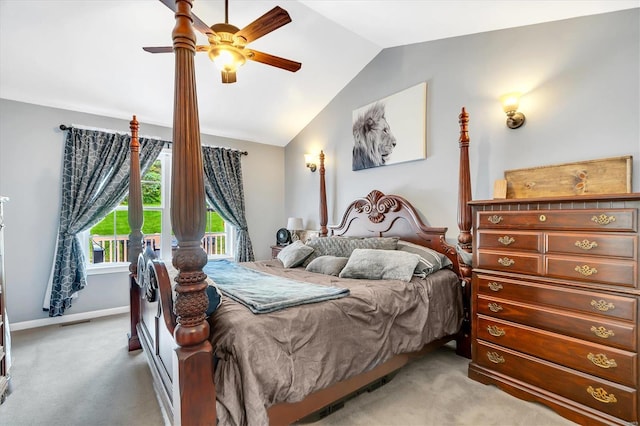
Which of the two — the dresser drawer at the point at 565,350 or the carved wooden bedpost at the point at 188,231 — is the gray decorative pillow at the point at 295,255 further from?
the carved wooden bedpost at the point at 188,231

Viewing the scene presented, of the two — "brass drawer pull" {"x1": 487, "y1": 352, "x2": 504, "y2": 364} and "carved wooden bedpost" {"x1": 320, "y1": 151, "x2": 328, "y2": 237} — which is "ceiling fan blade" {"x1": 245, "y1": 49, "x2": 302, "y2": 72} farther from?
"brass drawer pull" {"x1": 487, "y1": 352, "x2": 504, "y2": 364}

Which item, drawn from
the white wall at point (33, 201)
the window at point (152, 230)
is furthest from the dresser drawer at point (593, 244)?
the white wall at point (33, 201)

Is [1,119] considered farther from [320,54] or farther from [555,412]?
[555,412]

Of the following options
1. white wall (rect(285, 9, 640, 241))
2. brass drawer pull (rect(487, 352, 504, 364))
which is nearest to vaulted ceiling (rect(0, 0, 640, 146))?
white wall (rect(285, 9, 640, 241))

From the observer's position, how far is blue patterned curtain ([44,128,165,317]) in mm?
3459

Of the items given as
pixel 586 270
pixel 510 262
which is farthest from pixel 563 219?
pixel 510 262

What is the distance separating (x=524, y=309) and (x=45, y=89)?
16.3 feet

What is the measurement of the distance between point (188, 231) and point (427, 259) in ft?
7.16

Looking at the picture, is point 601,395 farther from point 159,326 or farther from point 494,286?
point 159,326

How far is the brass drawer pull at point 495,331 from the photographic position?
2.10 meters

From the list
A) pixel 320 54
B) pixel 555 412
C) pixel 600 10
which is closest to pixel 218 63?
pixel 320 54

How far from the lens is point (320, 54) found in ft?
11.4

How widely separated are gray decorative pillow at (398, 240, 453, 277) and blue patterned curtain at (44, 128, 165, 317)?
140 inches

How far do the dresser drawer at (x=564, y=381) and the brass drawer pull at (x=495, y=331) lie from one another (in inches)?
3.5
